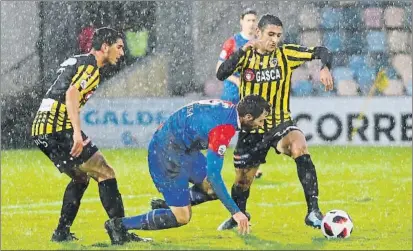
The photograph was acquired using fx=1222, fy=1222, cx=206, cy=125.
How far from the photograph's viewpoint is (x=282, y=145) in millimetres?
10156

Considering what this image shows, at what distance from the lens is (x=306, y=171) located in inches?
393

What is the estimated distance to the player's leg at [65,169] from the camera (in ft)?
30.9

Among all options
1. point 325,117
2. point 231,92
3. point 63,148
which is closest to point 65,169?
point 63,148

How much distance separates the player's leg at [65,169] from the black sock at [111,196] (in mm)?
255

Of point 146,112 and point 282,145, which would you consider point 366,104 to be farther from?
point 282,145

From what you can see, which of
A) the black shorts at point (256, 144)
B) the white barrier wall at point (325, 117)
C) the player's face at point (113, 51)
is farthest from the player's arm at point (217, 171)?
the white barrier wall at point (325, 117)

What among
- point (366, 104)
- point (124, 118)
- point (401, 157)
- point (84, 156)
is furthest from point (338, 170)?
point (84, 156)

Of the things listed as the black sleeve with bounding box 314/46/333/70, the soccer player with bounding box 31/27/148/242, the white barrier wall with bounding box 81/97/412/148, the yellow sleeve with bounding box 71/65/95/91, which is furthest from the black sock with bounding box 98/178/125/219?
the white barrier wall with bounding box 81/97/412/148

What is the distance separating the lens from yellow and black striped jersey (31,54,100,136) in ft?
30.8

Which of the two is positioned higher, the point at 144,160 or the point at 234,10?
the point at 234,10

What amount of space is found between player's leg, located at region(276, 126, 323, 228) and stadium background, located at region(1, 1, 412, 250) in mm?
3390

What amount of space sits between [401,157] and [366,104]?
1536mm

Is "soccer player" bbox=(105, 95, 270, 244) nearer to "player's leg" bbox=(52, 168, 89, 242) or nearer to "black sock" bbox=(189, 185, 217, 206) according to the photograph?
"player's leg" bbox=(52, 168, 89, 242)

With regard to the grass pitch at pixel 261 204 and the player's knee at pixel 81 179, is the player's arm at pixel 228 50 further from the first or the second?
the player's knee at pixel 81 179
